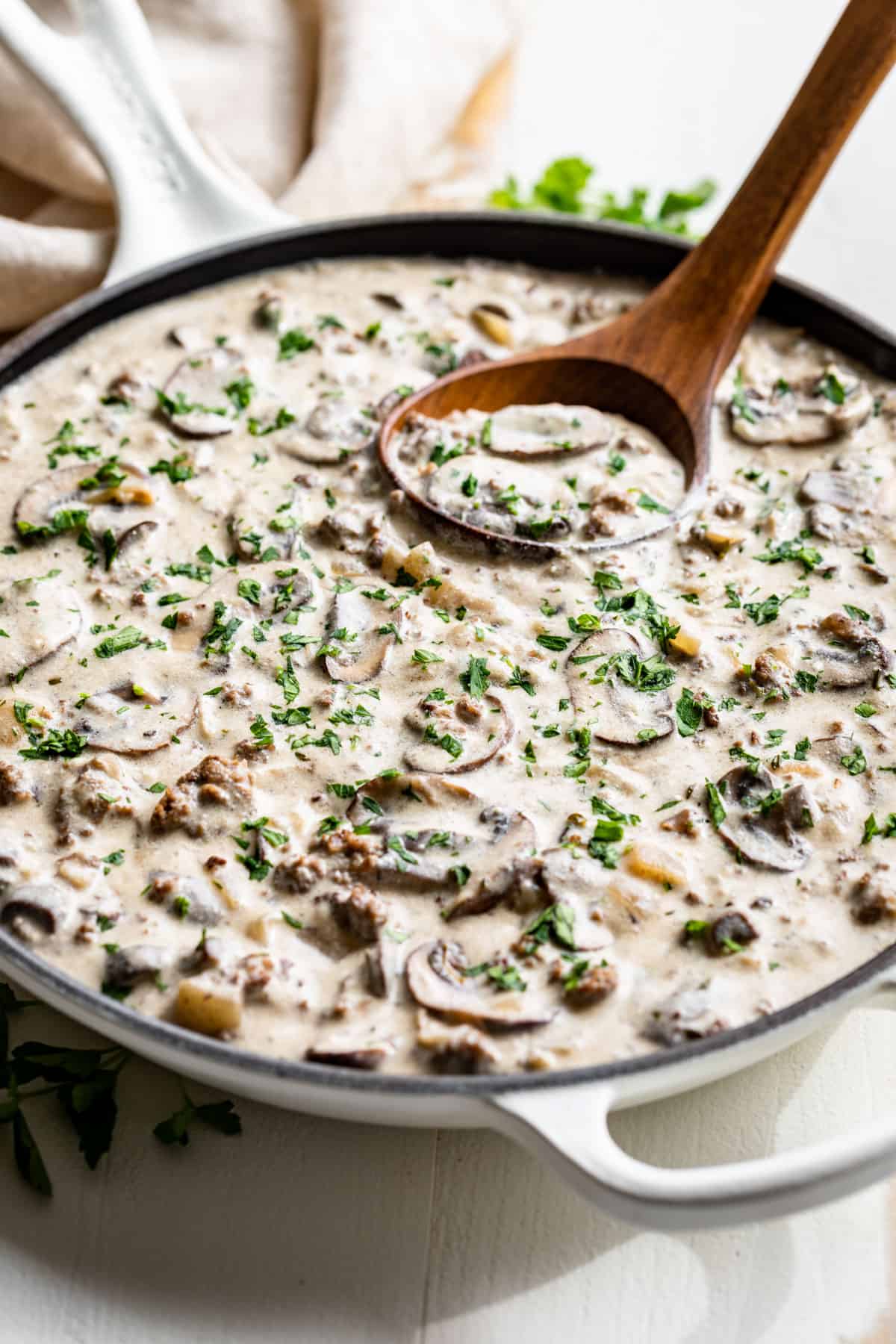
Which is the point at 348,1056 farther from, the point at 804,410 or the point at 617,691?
Result: the point at 804,410

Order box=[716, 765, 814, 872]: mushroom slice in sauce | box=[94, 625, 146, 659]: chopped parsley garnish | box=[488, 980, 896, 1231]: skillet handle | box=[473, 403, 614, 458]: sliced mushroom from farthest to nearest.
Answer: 1. box=[473, 403, 614, 458]: sliced mushroom
2. box=[94, 625, 146, 659]: chopped parsley garnish
3. box=[716, 765, 814, 872]: mushroom slice in sauce
4. box=[488, 980, 896, 1231]: skillet handle

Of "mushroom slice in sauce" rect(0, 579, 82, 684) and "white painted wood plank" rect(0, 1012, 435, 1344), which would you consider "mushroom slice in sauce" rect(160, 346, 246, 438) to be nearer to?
"mushroom slice in sauce" rect(0, 579, 82, 684)

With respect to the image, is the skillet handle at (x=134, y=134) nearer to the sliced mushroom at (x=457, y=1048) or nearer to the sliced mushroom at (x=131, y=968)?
the sliced mushroom at (x=131, y=968)

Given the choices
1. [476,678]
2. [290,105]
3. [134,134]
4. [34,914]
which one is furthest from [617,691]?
[290,105]

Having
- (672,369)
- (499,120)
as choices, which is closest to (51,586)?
(672,369)

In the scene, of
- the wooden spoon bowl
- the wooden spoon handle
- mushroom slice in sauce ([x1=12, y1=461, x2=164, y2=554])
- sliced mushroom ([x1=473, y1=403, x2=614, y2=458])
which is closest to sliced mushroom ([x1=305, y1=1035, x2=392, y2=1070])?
mushroom slice in sauce ([x1=12, y1=461, x2=164, y2=554])

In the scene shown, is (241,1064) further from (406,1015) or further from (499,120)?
(499,120)

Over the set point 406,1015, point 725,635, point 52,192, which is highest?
point 725,635
